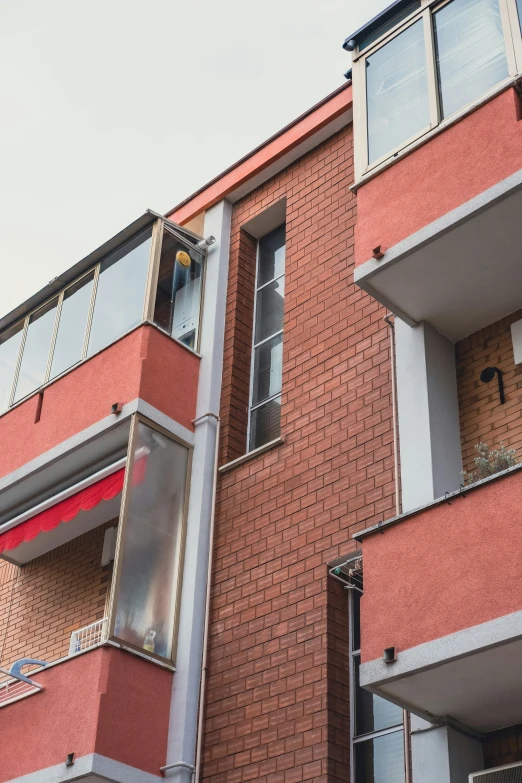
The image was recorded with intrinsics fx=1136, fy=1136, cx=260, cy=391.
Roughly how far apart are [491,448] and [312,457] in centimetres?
192

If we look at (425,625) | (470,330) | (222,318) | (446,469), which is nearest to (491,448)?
(446,469)

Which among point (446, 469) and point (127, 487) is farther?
point (127, 487)

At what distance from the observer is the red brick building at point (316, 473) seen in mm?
8398

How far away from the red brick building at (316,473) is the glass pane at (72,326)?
0.14 ft

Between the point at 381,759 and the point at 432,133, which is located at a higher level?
the point at 432,133

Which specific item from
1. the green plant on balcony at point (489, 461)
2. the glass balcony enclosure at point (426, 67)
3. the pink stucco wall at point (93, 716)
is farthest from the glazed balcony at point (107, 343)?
the green plant on balcony at point (489, 461)

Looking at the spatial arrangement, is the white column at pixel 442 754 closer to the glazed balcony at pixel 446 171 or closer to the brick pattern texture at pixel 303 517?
the brick pattern texture at pixel 303 517

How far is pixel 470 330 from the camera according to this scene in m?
10.6

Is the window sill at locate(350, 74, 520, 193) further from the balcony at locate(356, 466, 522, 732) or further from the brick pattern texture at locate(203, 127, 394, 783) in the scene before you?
the balcony at locate(356, 466, 522, 732)

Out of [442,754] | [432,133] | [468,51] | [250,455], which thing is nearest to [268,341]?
[250,455]

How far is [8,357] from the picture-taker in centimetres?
1448

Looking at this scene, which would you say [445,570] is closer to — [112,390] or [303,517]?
[303,517]

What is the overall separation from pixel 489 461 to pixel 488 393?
948mm

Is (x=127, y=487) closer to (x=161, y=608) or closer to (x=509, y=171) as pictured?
(x=161, y=608)
